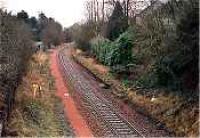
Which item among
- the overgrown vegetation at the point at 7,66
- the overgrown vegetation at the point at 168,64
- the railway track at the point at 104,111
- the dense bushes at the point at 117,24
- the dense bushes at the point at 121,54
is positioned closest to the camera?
the railway track at the point at 104,111

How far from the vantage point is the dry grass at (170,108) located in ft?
75.6

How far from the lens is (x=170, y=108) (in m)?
26.4

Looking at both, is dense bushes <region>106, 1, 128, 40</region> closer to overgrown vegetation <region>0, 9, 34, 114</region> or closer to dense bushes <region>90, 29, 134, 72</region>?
dense bushes <region>90, 29, 134, 72</region>

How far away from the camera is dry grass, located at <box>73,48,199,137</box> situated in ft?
75.6

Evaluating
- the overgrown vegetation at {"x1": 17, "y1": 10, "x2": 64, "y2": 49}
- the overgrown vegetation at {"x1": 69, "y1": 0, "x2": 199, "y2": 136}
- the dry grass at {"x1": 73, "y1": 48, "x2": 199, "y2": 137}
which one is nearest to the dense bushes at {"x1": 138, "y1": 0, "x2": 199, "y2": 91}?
the overgrown vegetation at {"x1": 69, "y1": 0, "x2": 199, "y2": 136}

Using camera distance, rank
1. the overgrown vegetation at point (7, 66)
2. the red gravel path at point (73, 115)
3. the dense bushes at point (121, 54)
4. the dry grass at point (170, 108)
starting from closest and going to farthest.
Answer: the dry grass at point (170, 108), the red gravel path at point (73, 115), the overgrown vegetation at point (7, 66), the dense bushes at point (121, 54)

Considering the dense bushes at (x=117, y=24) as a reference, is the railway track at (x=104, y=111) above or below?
below

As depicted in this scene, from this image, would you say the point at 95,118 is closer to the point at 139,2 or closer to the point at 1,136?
the point at 1,136

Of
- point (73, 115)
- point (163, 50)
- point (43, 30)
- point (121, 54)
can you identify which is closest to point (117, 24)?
point (121, 54)

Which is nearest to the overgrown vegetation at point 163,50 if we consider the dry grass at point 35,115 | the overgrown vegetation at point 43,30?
the dry grass at point 35,115

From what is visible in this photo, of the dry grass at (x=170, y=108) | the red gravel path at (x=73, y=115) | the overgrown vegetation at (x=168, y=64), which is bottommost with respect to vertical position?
the red gravel path at (x=73, y=115)

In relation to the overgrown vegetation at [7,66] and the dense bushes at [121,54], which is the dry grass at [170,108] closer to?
the dense bushes at [121,54]

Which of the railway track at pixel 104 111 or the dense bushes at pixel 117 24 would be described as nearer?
the railway track at pixel 104 111

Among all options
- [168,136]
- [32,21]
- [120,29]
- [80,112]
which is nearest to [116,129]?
[168,136]
